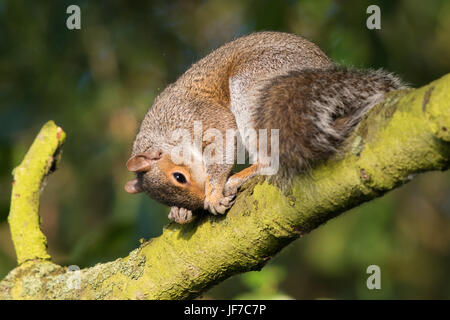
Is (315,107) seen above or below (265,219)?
above

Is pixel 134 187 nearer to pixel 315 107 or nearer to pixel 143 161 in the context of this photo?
pixel 143 161

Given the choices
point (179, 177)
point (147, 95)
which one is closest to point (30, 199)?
point (179, 177)

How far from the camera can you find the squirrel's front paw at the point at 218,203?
181 cm

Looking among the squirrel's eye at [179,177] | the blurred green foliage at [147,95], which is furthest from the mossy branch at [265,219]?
the blurred green foliage at [147,95]

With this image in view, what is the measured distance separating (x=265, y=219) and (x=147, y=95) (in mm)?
2247

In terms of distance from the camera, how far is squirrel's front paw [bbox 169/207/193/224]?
193cm

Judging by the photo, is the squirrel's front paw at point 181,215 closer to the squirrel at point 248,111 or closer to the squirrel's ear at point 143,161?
the squirrel at point 248,111

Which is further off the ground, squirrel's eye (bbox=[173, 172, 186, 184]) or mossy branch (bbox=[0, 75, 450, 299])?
squirrel's eye (bbox=[173, 172, 186, 184])

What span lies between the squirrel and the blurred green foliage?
54cm

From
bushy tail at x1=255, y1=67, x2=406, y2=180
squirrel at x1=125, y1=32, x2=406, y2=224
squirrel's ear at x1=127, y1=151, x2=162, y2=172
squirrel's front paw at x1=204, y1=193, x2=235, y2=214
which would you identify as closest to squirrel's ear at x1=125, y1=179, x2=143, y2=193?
squirrel at x1=125, y1=32, x2=406, y2=224

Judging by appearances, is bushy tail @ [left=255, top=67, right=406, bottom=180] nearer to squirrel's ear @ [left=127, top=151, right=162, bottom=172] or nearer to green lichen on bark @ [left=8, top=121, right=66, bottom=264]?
squirrel's ear @ [left=127, top=151, right=162, bottom=172]

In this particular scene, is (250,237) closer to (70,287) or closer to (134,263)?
(134,263)

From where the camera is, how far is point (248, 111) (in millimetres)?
1899
